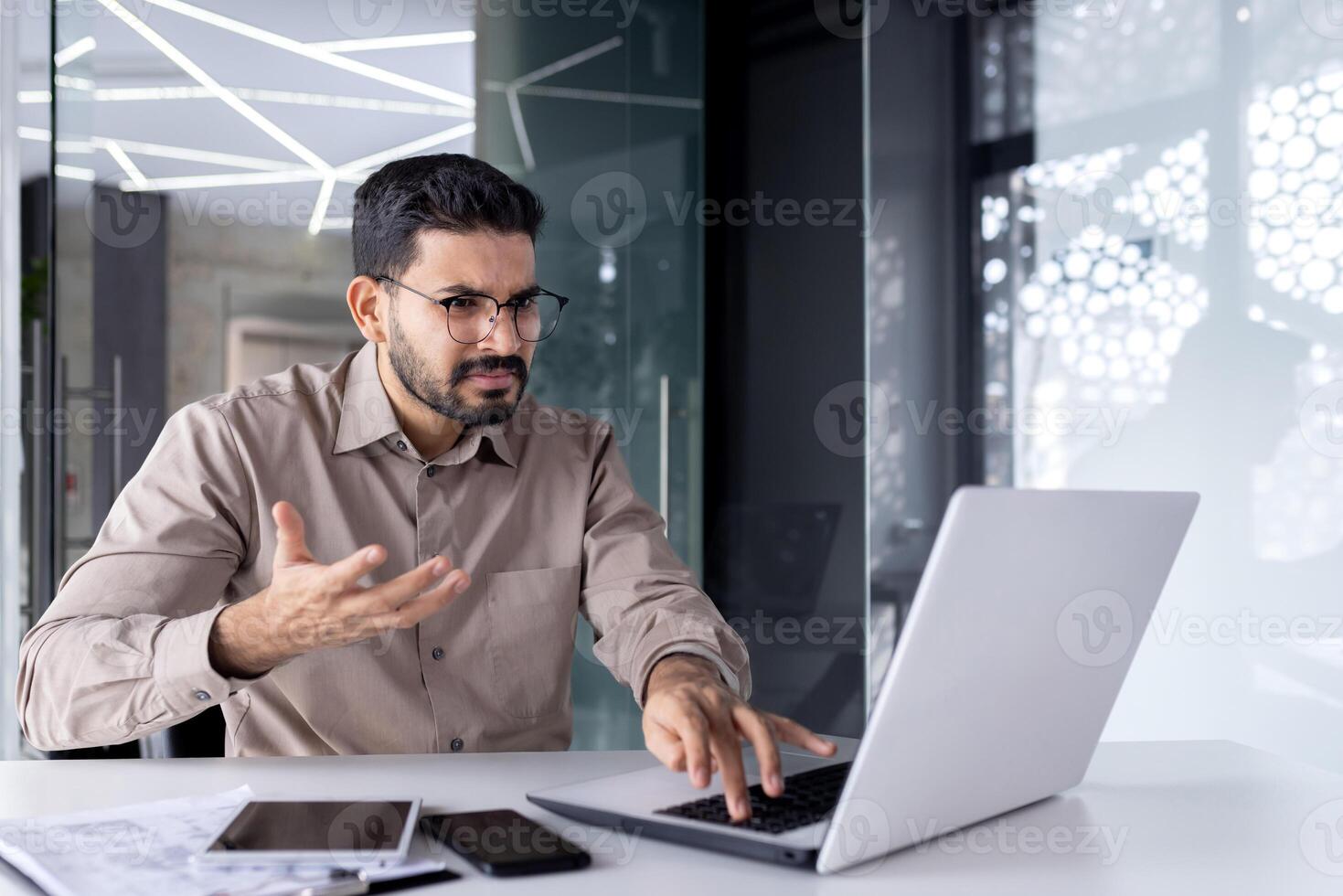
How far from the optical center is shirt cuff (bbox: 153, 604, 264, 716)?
1.27 meters

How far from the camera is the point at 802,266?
394cm

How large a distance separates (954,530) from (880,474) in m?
2.89

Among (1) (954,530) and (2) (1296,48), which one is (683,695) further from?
(2) (1296,48)

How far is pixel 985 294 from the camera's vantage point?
3625 mm

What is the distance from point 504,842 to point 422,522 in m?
0.85
